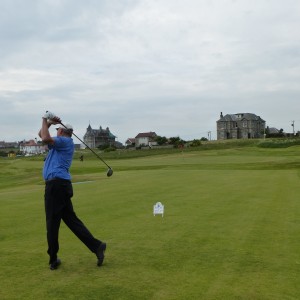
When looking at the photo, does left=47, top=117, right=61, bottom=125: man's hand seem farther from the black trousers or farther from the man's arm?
the black trousers

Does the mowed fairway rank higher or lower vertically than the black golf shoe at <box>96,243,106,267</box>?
lower

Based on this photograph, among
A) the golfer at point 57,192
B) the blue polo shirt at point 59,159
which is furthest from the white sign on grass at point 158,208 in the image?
the blue polo shirt at point 59,159

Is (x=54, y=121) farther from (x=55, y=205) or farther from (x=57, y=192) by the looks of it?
(x=55, y=205)

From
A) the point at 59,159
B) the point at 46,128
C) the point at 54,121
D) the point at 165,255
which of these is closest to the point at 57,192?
the point at 59,159

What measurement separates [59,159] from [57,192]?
2.05 feet

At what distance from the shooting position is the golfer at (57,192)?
805 centimetres

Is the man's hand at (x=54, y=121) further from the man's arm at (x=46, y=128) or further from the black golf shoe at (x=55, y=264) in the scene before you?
the black golf shoe at (x=55, y=264)

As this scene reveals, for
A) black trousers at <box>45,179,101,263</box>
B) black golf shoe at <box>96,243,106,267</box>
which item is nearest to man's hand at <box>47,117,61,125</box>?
black trousers at <box>45,179,101,263</box>

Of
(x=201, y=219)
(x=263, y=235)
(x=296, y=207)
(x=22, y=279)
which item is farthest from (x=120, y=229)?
(x=296, y=207)

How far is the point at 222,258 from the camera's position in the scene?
844 centimetres

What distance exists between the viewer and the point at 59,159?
8.33 metres

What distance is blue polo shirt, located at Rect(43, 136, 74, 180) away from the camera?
8156 mm

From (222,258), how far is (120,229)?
3676 mm

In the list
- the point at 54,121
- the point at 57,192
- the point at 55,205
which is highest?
the point at 54,121
